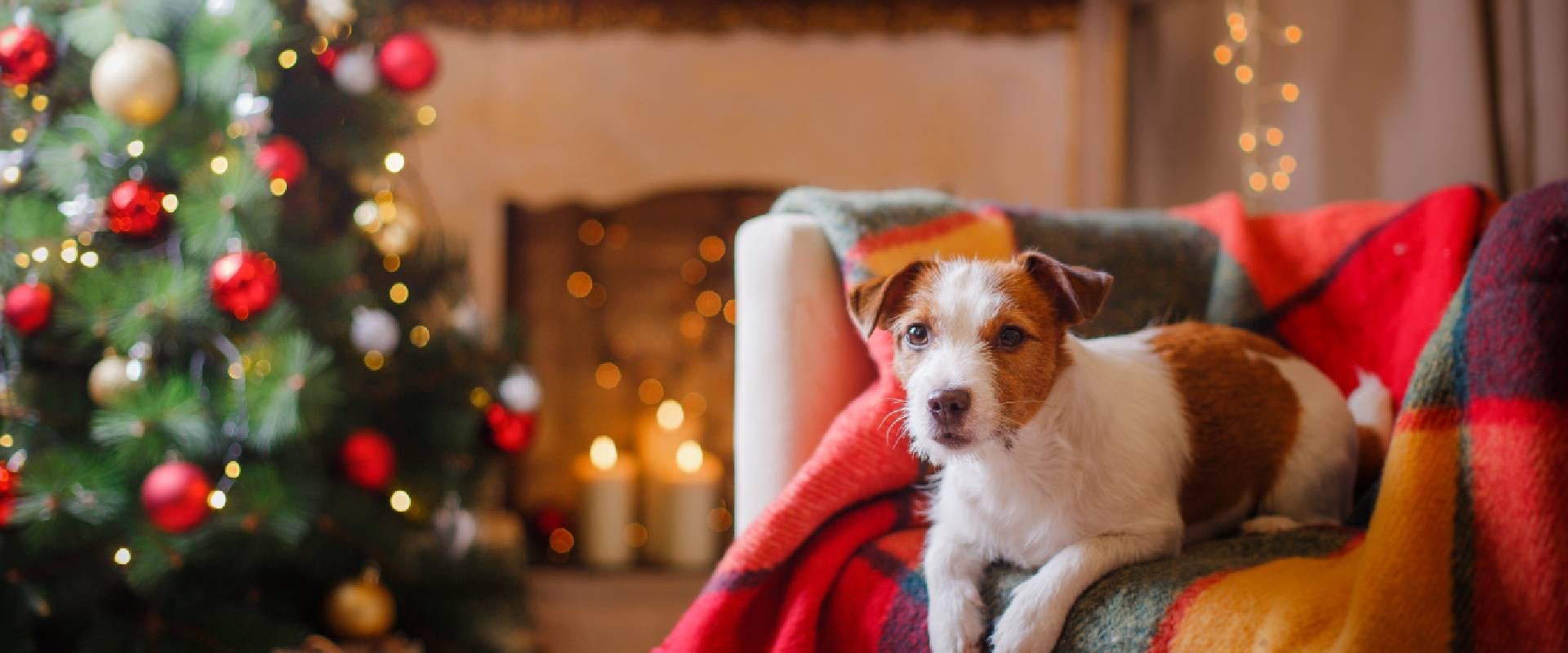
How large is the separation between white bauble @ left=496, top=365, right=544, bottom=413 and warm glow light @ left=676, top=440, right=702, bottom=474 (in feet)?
2.76

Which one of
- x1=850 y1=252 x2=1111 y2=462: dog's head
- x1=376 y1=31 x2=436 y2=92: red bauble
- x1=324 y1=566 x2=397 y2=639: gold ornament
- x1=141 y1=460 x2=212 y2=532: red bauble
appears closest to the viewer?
x1=850 y1=252 x2=1111 y2=462: dog's head

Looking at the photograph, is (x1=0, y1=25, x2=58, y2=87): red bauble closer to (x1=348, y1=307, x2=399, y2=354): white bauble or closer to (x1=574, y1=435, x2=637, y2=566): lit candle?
(x1=348, y1=307, x2=399, y2=354): white bauble

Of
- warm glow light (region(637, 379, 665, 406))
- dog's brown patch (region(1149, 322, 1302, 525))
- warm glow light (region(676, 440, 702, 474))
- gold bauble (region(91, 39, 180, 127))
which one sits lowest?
warm glow light (region(676, 440, 702, 474))

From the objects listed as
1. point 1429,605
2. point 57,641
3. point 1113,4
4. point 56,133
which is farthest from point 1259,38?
point 57,641

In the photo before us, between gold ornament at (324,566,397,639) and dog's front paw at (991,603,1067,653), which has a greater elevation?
dog's front paw at (991,603,1067,653)

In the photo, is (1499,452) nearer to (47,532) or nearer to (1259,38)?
(47,532)

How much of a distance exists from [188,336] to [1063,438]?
4.65 feet

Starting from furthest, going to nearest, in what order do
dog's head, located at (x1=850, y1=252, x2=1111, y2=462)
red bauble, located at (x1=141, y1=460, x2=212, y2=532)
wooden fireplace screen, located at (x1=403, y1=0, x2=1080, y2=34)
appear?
wooden fireplace screen, located at (x1=403, y1=0, x2=1080, y2=34), red bauble, located at (x1=141, y1=460, x2=212, y2=532), dog's head, located at (x1=850, y1=252, x2=1111, y2=462)

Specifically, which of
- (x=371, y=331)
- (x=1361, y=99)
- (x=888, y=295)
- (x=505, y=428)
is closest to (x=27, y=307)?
(x=371, y=331)

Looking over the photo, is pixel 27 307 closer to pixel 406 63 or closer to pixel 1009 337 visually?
pixel 406 63

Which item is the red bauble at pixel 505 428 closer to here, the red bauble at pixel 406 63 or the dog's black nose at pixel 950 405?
the red bauble at pixel 406 63

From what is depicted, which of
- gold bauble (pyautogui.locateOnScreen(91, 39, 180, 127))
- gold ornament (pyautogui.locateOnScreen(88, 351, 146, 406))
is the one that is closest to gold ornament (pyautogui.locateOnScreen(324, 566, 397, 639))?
gold ornament (pyautogui.locateOnScreen(88, 351, 146, 406))

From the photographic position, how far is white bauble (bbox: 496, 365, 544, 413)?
221cm

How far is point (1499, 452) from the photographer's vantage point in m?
0.84
